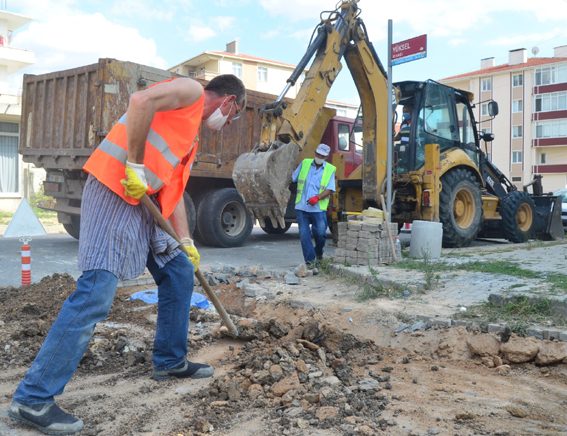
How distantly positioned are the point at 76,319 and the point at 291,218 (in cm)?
914

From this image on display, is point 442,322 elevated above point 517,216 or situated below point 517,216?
below

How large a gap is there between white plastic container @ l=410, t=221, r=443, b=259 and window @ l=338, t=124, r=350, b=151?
13.4 ft

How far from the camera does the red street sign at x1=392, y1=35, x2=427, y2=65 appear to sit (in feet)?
22.8

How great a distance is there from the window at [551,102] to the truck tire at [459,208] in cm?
4133

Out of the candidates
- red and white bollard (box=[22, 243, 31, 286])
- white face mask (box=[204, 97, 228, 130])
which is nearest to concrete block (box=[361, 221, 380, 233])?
white face mask (box=[204, 97, 228, 130])

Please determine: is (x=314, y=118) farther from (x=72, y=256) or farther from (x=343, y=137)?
(x=72, y=256)

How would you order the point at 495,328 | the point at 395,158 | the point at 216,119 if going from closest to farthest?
the point at 216,119 < the point at 495,328 < the point at 395,158

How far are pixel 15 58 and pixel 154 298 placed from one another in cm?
Result: 3256

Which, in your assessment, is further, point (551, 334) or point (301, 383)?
point (551, 334)

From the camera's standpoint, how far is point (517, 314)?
171 inches

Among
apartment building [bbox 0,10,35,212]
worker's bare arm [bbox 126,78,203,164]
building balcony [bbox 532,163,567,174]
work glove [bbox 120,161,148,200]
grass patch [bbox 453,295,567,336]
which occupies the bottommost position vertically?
grass patch [bbox 453,295,567,336]

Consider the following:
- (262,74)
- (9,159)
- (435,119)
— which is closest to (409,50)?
(435,119)

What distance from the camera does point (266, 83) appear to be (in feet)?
154

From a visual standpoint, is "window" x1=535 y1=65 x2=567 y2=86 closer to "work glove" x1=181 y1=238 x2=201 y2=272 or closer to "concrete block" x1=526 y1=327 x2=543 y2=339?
"concrete block" x1=526 y1=327 x2=543 y2=339
